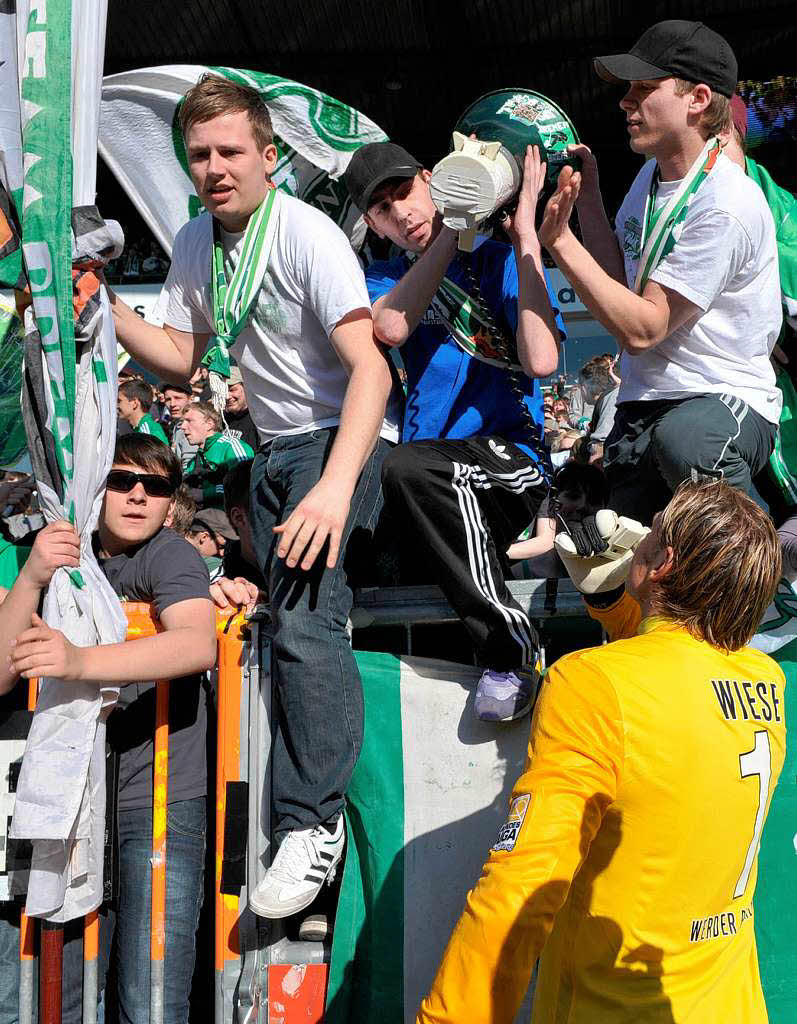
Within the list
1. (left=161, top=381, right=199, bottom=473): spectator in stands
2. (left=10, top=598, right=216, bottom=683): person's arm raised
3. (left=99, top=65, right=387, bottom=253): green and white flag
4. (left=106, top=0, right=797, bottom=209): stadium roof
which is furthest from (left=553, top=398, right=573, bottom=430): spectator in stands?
(left=10, top=598, right=216, bottom=683): person's arm raised

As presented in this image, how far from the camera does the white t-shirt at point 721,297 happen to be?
2830mm

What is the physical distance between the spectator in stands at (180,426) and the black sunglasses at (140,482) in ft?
7.20

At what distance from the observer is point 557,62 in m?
10.9

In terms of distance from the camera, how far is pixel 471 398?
3.23m

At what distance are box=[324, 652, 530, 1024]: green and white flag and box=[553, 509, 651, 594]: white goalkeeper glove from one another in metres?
0.53

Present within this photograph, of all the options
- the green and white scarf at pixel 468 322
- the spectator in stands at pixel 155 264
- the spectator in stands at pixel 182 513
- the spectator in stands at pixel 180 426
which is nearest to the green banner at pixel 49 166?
the green and white scarf at pixel 468 322

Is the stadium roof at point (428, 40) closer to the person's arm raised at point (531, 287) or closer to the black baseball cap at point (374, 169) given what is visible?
the black baseball cap at point (374, 169)

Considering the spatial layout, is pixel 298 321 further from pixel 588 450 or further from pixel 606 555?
pixel 588 450

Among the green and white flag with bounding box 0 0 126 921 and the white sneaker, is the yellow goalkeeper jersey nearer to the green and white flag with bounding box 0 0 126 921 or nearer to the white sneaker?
the white sneaker

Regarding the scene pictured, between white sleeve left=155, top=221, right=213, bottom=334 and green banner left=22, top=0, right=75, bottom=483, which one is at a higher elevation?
green banner left=22, top=0, right=75, bottom=483

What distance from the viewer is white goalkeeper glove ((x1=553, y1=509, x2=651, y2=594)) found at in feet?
8.45

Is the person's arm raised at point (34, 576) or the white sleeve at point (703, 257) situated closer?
the person's arm raised at point (34, 576)

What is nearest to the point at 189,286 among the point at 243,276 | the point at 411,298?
the point at 243,276

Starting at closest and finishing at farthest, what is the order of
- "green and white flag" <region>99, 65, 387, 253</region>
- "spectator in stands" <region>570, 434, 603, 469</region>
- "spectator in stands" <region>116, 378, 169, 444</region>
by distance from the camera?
"spectator in stands" <region>570, 434, 603, 469</region> → "green and white flag" <region>99, 65, 387, 253</region> → "spectator in stands" <region>116, 378, 169, 444</region>
